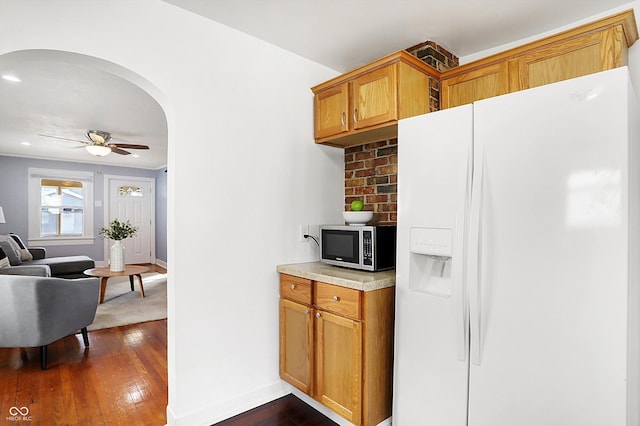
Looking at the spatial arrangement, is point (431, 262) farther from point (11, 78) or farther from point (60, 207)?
point (60, 207)

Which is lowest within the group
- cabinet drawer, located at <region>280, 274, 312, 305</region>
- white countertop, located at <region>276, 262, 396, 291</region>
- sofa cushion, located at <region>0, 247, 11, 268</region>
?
sofa cushion, located at <region>0, 247, 11, 268</region>

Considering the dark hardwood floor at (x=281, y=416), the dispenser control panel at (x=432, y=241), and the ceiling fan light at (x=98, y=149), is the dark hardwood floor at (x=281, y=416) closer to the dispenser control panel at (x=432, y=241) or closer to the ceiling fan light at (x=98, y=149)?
the dispenser control panel at (x=432, y=241)

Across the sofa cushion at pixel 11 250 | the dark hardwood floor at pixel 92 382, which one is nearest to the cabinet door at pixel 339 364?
the dark hardwood floor at pixel 92 382

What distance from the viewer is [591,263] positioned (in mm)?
1321

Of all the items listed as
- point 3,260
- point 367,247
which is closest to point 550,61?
point 367,247

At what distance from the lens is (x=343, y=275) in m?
2.11

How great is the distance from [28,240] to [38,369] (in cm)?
543

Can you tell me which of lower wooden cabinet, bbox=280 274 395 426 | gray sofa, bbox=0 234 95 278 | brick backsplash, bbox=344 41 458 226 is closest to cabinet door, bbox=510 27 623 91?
brick backsplash, bbox=344 41 458 226

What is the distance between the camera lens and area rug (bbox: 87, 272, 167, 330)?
4.13 metres

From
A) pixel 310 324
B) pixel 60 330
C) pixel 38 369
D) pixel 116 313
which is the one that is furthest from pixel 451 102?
pixel 116 313

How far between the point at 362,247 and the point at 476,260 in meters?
0.76

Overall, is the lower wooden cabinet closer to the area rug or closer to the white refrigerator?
the white refrigerator

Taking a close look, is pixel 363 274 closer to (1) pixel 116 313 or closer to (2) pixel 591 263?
(2) pixel 591 263

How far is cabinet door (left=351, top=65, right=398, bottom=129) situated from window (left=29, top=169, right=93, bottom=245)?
7.43 m
